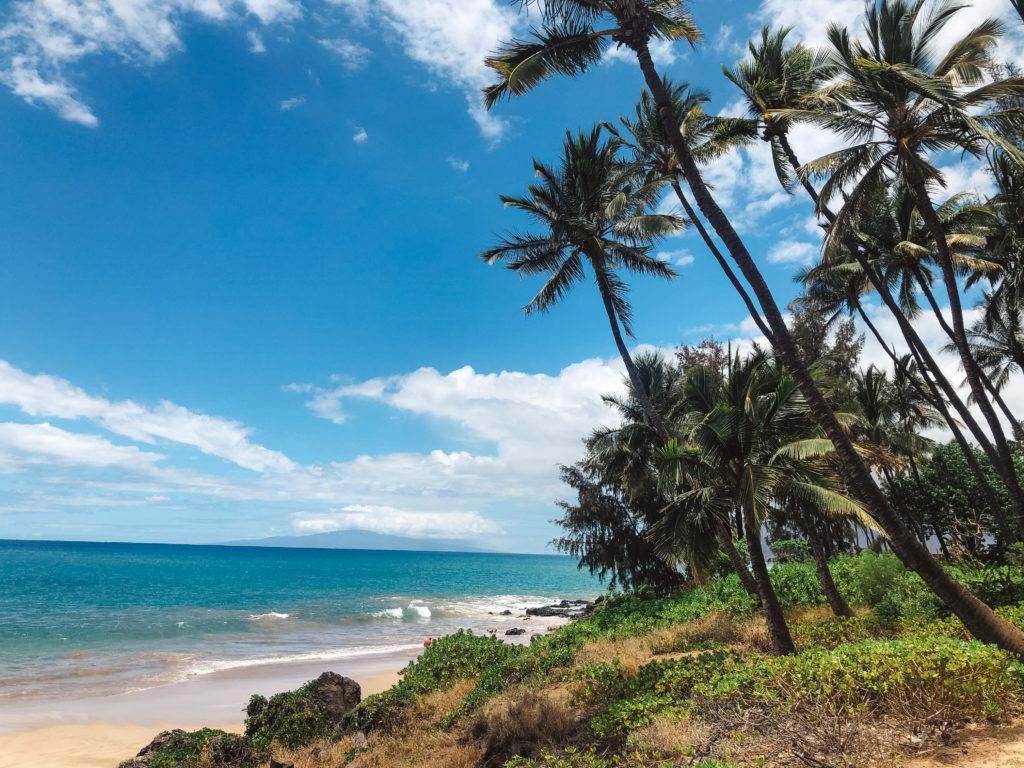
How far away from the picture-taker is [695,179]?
8.89m

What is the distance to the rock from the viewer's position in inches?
474

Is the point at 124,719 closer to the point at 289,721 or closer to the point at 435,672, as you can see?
the point at 289,721

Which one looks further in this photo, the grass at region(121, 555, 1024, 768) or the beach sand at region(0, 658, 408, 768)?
the beach sand at region(0, 658, 408, 768)

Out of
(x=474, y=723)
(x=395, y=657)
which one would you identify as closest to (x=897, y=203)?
(x=474, y=723)

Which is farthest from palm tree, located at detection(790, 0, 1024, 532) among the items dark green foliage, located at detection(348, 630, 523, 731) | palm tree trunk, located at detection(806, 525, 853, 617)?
dark green foliage, located at detection(348, 630, 523, 731)

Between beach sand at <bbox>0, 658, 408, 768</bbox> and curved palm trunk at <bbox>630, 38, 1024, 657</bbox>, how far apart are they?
15.2 meters

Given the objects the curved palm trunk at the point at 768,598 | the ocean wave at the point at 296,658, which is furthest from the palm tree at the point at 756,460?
the ocean wave at the point at 296,658

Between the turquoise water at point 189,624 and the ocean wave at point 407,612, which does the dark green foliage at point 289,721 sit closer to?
the turquoise water at point 189,624

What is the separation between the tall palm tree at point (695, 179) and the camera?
6.80 meters

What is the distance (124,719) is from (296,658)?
9.15 metres

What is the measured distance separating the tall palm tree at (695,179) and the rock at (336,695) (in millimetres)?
11099

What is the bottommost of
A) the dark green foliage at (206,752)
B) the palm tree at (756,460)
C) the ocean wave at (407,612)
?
the ocean wave at (407,612)

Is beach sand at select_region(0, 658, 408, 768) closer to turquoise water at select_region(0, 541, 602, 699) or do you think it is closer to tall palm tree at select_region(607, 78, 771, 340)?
turquoise water at select_region(0, 541, 602, 699)

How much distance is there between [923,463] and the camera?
29328 mm
